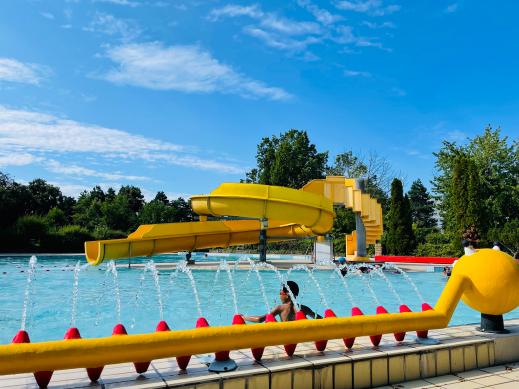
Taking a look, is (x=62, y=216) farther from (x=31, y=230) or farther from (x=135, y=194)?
(x=135, y=194)

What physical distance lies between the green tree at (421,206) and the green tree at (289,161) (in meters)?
17.4

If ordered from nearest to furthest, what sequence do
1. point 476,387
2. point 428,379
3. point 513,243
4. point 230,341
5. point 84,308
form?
point 230,341, point 476,387, point 428,379, point 84,308, point 513,243

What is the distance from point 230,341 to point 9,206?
33941mm

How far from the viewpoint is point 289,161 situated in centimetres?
4369

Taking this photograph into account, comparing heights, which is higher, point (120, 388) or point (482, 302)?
point (482, 302)

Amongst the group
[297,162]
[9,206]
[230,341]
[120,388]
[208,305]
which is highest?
[297,162]

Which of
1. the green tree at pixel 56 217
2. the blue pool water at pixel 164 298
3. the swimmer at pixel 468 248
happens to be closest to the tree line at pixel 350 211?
the green tree at pixel 56 217

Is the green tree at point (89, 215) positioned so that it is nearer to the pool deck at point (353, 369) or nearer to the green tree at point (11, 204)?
the green tree at point (11, 204)

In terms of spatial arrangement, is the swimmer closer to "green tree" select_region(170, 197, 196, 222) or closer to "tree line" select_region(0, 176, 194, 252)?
"tree line" select_region(0, 176, 194, 252)

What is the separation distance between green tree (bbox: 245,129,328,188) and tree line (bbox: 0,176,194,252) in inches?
441

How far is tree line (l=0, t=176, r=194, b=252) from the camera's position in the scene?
95.5ft

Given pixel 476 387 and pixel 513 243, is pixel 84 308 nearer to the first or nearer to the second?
pixel 476 387

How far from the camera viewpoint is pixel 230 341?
3.08m

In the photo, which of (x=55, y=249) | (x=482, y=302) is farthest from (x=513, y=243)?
(x=55, y=249)
